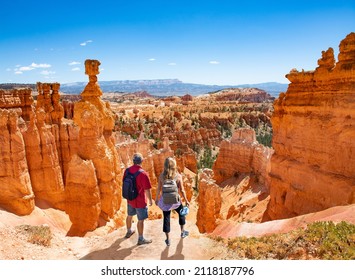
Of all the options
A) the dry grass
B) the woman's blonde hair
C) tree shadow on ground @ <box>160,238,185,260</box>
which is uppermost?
the woman's blonde hair

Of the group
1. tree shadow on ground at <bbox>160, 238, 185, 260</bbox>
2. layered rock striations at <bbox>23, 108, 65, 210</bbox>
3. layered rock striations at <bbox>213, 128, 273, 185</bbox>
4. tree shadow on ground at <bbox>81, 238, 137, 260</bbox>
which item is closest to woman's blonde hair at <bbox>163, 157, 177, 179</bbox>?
tree shadow on ground at <bbox>160, 238, 185, 260</bbox>

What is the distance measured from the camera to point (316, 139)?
1279cm

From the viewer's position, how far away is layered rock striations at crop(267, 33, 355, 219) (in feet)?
37.6

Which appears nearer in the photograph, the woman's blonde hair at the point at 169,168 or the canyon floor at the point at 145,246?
the woman's blonde hair at the point at 169,168

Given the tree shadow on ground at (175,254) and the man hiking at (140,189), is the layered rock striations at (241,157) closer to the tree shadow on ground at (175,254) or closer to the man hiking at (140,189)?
the tree shadow on ground at (175,254)

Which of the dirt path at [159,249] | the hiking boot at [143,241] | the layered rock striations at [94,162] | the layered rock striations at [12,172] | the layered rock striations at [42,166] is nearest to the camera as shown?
the dirt path at [159,249]

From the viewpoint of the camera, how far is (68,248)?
815cm

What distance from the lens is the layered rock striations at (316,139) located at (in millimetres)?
11461

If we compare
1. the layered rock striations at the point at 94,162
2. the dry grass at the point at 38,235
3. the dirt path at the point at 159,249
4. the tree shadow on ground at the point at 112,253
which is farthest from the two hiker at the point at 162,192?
the layered rock striations at the point at 94,162

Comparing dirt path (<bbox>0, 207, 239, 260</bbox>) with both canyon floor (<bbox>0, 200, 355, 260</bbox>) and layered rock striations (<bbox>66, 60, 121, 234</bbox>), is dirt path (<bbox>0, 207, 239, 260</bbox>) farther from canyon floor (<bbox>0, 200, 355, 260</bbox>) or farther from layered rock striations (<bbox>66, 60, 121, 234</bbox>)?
layered rock striations (<bbox>66, 60, 121, 234</bbox>)

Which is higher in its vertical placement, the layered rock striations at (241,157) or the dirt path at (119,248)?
the dirt path at (119,248)

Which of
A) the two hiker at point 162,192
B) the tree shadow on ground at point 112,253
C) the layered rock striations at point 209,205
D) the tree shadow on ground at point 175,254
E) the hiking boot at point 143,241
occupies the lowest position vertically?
the layered rock striations at point 209,205

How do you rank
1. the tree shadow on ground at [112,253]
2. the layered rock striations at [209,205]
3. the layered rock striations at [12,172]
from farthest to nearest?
the layered rock striations at [209,205] < the layered rock striations at [12,172] < the tree shadow on ground at [112,253]
